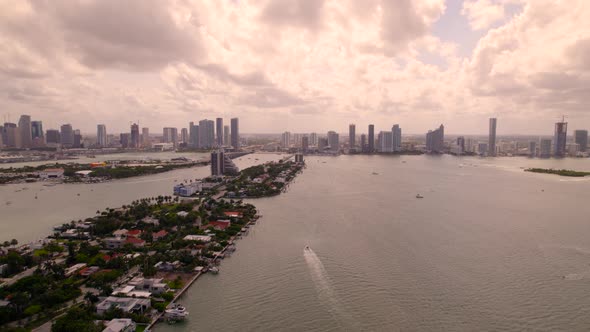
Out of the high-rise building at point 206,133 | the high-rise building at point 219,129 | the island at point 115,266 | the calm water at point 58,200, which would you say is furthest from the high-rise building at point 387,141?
the island at point 115,266

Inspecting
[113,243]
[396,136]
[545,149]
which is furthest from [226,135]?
[113,243]

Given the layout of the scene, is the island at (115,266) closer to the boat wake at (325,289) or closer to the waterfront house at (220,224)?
the waterfront house at (220,224)

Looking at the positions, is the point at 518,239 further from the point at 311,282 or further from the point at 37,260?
the point at 37,260

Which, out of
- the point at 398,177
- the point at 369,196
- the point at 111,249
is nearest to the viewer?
the point at 111,249

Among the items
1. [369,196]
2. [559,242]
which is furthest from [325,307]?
[369,196]

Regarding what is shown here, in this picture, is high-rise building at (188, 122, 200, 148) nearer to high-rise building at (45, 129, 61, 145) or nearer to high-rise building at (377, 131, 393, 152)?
high-rise building at (45, 129, 61, 145)

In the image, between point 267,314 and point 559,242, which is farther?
point 559,242

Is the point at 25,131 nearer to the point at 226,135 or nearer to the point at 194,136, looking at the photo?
the point at 194,136
